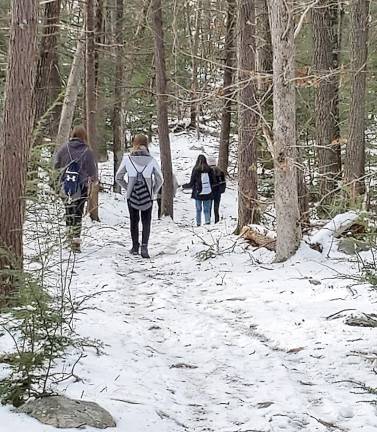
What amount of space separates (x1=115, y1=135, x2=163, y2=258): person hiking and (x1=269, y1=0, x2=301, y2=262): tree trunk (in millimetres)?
2290

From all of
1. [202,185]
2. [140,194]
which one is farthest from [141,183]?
[202,185]

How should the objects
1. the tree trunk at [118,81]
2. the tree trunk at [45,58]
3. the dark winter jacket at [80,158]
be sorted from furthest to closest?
the tree trunk at [118,81] < the tree trunk at [45,58] < the dark winter jacket at [80,158]

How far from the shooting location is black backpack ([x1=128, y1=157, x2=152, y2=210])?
385 inches

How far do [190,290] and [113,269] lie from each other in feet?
4.73

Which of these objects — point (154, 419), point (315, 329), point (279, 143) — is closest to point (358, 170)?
point (279, 143)

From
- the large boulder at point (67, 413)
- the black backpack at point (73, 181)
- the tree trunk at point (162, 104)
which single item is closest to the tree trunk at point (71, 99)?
the tree trunk at point (162, 104)

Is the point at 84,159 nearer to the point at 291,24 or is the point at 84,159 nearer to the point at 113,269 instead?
the point at 113,269

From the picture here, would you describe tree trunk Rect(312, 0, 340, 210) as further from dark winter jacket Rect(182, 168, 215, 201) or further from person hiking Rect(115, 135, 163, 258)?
person hiking Rect(115, 135, 163, 258)

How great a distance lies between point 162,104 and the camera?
16531 millimetres

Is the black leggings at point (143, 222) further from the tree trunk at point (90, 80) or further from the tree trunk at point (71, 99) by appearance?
the tree trunk at point (71, 99)

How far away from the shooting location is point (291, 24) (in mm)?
7832

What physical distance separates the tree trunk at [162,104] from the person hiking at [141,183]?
6.18m

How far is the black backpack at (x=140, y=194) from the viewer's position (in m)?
9.78

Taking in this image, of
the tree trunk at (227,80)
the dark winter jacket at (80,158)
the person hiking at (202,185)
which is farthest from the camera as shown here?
the tree trunk at (227,80)
